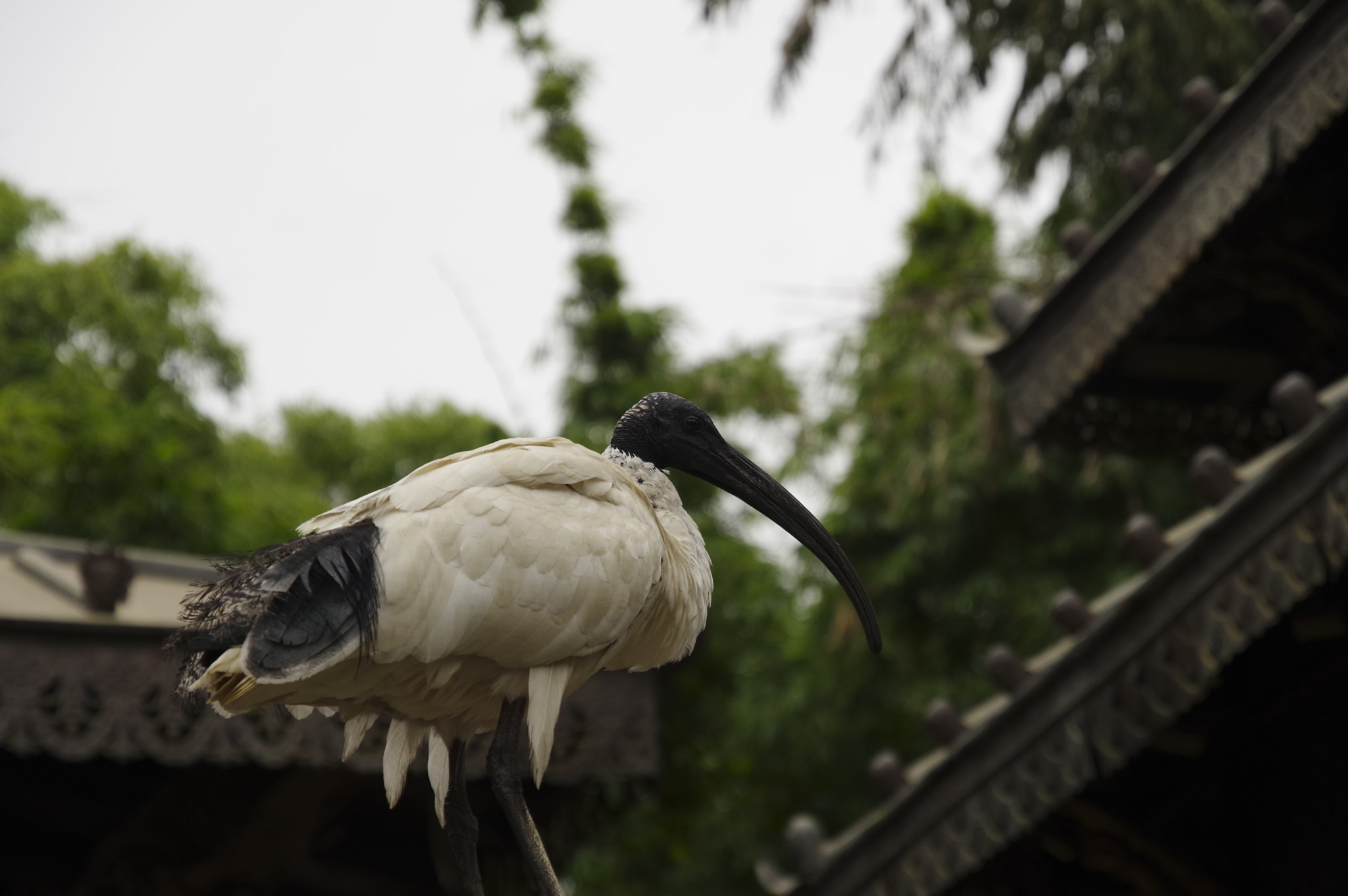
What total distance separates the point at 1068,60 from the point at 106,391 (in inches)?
482

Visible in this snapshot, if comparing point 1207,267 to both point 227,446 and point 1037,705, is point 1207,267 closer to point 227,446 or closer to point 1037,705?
point 1037,705

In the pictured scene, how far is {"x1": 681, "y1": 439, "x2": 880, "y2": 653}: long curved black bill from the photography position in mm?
2305

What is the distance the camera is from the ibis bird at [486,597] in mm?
1896

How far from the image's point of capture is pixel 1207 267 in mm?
4812

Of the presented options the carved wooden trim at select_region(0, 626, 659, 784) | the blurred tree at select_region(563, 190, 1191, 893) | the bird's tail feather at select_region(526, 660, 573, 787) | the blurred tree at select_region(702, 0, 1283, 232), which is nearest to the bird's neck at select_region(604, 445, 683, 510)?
the bird's tail feather at select_region(526, 660, 573, 787)

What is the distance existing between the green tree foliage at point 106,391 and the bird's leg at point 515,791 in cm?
904

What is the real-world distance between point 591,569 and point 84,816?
362 centimetres

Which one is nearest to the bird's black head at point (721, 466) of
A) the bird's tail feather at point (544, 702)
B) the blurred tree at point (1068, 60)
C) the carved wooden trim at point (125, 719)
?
the bird's tail feather at point (544, 702)

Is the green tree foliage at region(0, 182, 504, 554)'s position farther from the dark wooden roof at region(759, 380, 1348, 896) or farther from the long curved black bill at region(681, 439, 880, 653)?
the long curved black bill at region(681, 439, 880, 653)

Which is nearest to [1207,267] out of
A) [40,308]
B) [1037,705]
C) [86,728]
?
[1037,705]

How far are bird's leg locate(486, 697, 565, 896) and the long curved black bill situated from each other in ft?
1.73

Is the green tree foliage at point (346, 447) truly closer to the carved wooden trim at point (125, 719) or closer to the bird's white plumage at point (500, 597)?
the carved wooden trim at point (125, 719)

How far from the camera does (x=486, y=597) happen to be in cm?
203

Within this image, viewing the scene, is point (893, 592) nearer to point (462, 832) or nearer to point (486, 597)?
point (462, 832)
